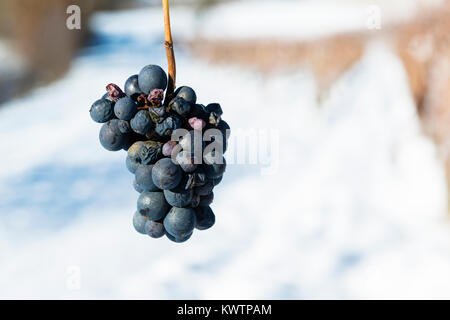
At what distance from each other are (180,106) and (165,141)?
52 millimetres

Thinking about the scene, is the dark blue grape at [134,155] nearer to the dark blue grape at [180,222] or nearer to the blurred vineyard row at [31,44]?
the dark blue grape at [180,222]

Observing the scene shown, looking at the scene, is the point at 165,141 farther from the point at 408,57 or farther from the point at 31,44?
the point at 31,44

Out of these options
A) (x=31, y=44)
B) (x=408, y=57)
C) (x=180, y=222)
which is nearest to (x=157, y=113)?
(x=180, y=222)

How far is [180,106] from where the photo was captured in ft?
1.29

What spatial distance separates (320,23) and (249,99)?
1.78 meters

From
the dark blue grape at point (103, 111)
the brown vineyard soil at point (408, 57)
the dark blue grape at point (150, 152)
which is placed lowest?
the dark blue grape at point (150, 152)

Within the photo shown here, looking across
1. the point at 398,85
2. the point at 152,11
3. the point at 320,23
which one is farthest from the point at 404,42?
the point at 152,11

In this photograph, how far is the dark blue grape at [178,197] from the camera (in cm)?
43

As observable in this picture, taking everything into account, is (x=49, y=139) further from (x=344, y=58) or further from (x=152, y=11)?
(x=152, y=11)

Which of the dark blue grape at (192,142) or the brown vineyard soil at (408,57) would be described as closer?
the dark blue grape at (192,142)

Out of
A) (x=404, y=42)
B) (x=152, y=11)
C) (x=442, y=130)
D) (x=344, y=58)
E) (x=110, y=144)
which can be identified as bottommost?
(x=110, y=144)

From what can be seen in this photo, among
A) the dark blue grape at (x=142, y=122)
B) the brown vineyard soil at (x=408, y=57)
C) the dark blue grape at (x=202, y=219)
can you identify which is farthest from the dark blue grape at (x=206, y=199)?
the brown vineyard soil at (x=408, y=57)

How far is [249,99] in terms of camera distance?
14.4 feet

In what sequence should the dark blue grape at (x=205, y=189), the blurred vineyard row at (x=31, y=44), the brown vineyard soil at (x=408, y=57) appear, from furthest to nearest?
1. the blurred vineyard row at (x=31, y=44)
2. the brown vineyard soil at (x=408, y=57)
3. the dark blue grape at (x=205, y=189)
